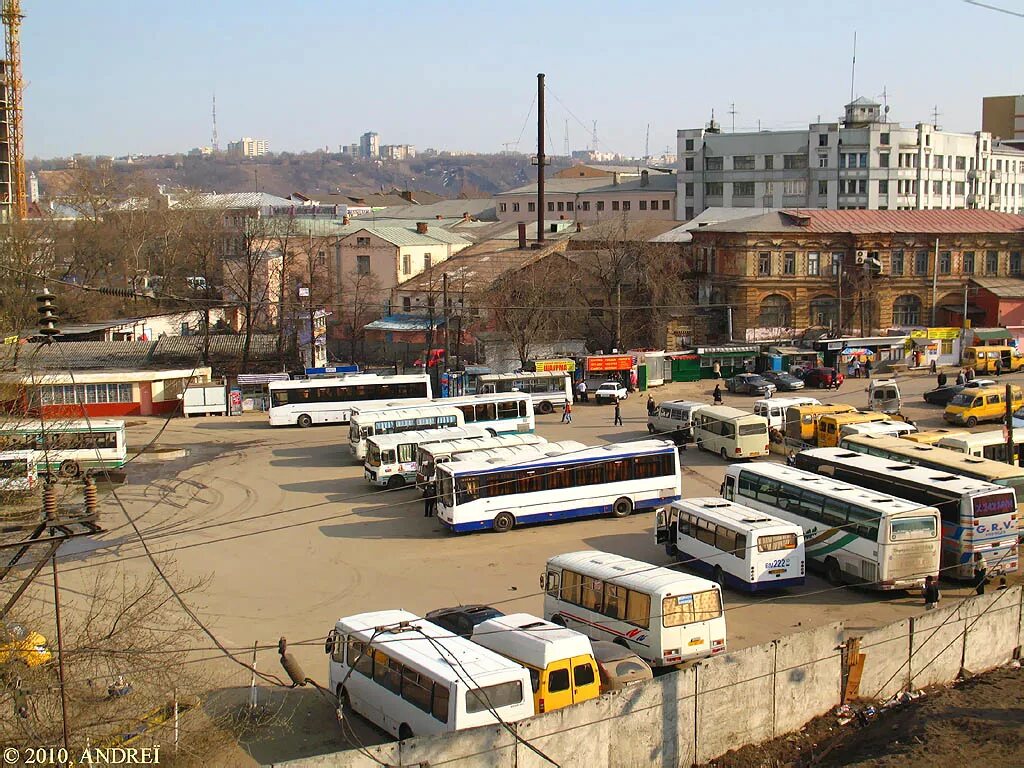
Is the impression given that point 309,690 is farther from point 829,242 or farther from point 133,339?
point 829,242

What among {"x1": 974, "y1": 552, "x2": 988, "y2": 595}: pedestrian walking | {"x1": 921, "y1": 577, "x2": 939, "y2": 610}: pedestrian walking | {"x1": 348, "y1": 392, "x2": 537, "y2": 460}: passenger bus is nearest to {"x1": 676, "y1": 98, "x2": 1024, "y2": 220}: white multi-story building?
{"x1": 348, "y1": 392, "x2": 537, "y2": 460}: passenger bus

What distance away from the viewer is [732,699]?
10.9 meters

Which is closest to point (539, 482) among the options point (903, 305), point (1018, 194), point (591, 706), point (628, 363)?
point (591, 706)

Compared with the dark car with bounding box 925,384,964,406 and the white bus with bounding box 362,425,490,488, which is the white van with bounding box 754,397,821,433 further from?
the white bus with bounding box 362,425,490,488

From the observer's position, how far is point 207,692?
1194cm

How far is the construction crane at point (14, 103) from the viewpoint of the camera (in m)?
67.0

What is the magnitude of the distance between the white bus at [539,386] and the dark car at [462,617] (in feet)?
62.1

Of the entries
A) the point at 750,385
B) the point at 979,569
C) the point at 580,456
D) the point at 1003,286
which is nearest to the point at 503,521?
the point at 580,456

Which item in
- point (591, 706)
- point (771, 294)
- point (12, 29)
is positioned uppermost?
point (12, 29)

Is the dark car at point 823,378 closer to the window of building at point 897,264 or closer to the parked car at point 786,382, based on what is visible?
the parked car at point 786,382

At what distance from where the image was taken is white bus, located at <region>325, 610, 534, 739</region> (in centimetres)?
1021

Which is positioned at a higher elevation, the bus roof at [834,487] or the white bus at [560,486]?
the bus roof at [834,487]

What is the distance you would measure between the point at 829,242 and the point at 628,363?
1394 centimetres

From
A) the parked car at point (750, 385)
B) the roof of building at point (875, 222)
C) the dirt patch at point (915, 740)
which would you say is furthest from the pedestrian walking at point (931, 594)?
the roof of building at point (875, 222)
